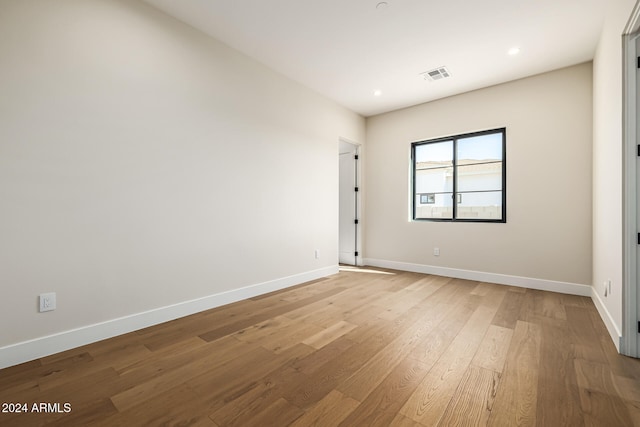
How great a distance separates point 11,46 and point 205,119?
138 cm

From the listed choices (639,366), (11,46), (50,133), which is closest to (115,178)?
(50,133)

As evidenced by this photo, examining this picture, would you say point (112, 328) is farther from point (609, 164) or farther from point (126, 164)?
point (609, 164)

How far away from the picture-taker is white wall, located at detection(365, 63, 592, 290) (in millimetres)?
3537

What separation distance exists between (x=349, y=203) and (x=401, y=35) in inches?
124

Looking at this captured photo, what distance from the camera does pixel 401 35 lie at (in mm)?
2961

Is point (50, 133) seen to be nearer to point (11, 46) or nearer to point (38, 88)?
point (38, 88)

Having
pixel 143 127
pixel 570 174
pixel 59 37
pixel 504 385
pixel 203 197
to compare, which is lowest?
pixel 504 385

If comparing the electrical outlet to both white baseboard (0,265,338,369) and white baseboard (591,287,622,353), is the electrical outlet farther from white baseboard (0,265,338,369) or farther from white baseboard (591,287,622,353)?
white baseboard (591,287,622,353)

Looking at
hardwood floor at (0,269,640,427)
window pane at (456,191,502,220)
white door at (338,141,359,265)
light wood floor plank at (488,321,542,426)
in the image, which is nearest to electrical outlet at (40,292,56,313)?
hardwood floor at (0,269,640,427)

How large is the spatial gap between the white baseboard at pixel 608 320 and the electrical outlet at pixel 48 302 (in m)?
4.15

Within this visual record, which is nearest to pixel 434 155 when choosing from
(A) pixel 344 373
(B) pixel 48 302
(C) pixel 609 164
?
(C) pixel 609 164

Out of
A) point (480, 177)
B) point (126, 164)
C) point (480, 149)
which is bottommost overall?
point (126, 164)

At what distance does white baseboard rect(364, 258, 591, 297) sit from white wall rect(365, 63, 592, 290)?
3 cm

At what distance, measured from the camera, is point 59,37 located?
2.07 m
